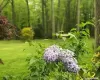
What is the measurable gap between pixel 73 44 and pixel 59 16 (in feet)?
114

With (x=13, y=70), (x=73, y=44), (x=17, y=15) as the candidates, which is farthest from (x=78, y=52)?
(x=17, y=15)

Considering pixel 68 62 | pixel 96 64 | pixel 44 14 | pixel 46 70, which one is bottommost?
pixel 44 14

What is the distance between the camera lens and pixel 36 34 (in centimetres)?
3716

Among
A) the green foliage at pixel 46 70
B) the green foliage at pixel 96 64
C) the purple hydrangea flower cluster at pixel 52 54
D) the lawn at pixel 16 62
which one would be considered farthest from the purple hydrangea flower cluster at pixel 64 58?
the green foliage at pixel 96 64

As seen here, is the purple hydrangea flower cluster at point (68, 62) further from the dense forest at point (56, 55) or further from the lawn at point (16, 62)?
the lawn at point (16, 62)

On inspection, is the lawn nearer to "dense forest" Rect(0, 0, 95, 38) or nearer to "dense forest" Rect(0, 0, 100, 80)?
"dense forest" Rect(0, 0, 100, 80)

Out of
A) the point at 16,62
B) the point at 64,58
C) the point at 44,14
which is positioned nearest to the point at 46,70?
the point at 64,58

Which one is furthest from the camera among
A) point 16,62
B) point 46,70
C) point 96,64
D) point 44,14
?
point 44,14

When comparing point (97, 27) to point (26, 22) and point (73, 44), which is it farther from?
point (26, 22)

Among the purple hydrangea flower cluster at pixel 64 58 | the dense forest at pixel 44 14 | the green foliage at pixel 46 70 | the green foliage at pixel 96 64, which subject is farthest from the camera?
the dense forest at pixel 44 14

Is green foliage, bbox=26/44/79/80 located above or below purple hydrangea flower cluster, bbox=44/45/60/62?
below

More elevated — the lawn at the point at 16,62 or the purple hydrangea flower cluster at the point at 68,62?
the purple hydrangea flower cluster at the point at 68,62

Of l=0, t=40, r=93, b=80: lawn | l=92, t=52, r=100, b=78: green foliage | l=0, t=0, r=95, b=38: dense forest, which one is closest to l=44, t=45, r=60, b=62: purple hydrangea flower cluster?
l=0, t=40, r=93, b=80: lawn

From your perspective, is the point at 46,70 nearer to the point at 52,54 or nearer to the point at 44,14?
the point at 52,54
